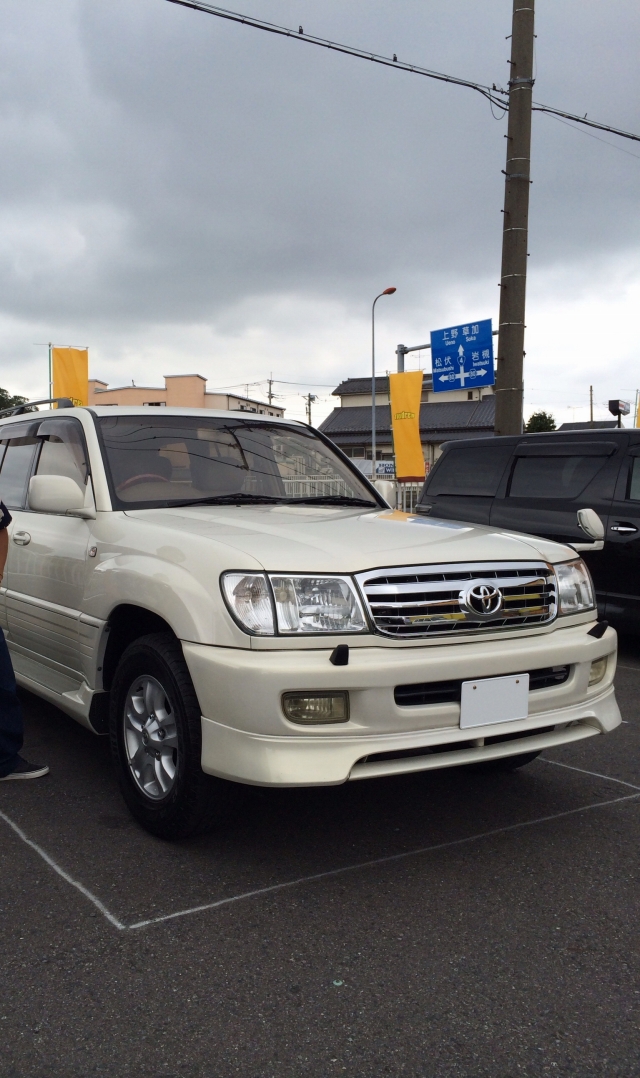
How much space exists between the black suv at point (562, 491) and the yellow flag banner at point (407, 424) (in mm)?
9194

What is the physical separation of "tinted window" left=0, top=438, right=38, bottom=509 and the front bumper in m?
2.18

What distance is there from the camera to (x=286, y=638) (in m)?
2.71

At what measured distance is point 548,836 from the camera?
3.21 meters

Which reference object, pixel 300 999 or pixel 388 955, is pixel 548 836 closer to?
pixel 388 955

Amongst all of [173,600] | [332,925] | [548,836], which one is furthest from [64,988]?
[548,836]

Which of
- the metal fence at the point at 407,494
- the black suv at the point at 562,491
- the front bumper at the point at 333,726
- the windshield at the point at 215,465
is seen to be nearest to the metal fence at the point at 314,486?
the windshield at the point at 215,465

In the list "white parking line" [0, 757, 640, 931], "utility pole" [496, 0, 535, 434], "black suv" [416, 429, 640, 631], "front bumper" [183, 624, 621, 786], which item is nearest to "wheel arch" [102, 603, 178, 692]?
"front bumper" [183, 624, 621, 786]

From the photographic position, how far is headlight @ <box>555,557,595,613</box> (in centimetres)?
326

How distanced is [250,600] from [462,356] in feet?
52.3

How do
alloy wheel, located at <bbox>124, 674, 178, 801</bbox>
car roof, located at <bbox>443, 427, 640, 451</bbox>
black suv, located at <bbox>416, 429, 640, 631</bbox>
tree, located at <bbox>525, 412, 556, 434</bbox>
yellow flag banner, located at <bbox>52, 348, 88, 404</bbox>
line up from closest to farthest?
alloy wheel, located at <bbox>124, 674, 178, 801</bbox> → black suv, located at <bbox>416, 429, 640, 631</bbox> → car roof, located at <bbox>443, 427, 640, 451</bbox> → yellow flag banner, located at <bbox>52, 348, 88, 404</bbox> → tree, located at <bbox>525, 412, 556, 434</bbox>

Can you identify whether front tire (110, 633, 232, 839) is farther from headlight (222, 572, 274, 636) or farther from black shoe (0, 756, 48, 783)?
black shoe (0, 756, 48, 783)

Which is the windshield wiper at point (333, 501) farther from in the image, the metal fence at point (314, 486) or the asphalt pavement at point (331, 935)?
the asphalt pavement at point (331, 935)

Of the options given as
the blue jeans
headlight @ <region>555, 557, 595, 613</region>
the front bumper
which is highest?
headlight @ <region>555, 557, 595, 613</region>

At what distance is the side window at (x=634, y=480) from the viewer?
6547mm
